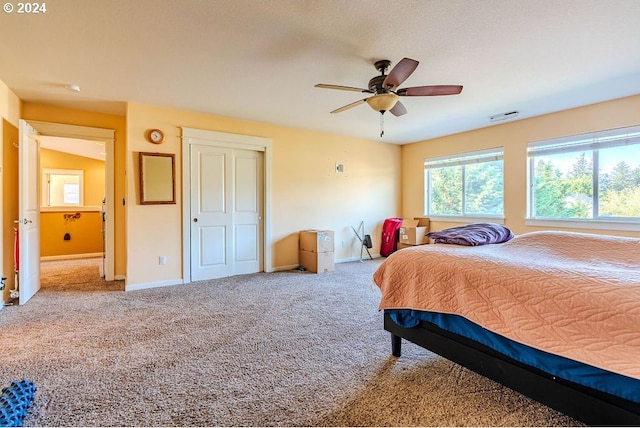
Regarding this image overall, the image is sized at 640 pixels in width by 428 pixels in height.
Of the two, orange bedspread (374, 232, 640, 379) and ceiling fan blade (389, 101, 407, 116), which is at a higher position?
ceiling fan blade (389, 101, 407, 116)

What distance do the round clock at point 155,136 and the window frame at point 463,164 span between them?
4.79m

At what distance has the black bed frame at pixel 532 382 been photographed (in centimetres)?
123

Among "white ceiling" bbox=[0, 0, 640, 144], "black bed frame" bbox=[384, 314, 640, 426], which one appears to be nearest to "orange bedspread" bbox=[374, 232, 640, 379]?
"black bed frame" bbox=[384, 314, 640, 426]

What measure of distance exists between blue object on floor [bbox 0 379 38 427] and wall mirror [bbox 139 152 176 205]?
107 inches

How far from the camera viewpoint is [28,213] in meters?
3.56

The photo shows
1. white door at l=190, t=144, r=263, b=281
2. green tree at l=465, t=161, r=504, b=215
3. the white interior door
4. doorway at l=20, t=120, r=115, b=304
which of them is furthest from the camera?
green tree at l=465, t=161, r=504, b=215

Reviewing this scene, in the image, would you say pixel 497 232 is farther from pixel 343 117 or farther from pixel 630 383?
pixel 343 117

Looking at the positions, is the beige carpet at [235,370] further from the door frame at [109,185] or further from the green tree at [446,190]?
the green tree at [446,190]

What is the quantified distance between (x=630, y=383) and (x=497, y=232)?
4.71 ft

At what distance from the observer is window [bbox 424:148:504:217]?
512cm

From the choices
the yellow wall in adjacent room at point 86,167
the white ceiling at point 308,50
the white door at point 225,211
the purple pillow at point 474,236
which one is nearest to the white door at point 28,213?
the white ceiling at point 308,50

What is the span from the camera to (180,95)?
12.0 ft

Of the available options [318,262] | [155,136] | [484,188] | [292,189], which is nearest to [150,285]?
[155,136]

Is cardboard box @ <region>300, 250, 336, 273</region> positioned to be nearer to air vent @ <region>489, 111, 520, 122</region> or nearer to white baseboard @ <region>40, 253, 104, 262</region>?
air vent @ <region>489, 111, 520, 122</region>
